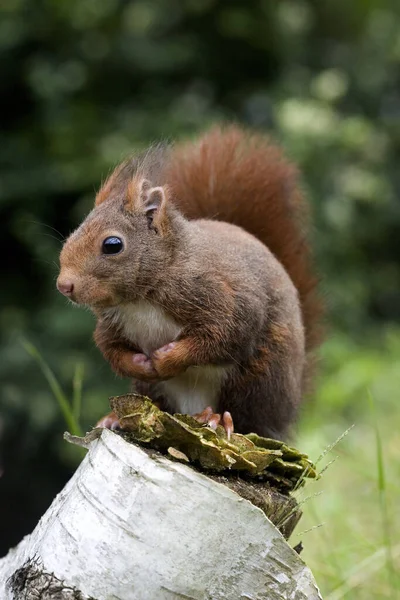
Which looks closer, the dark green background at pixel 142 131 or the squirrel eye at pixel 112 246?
the squirrel eye at pixel 112 246

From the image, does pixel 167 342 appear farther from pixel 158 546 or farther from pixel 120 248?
pixel 158 546

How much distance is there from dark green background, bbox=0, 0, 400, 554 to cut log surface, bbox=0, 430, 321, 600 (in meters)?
2.17

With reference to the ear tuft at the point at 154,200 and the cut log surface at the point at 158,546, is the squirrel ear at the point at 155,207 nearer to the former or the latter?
the ear tuft at the point at 154,200

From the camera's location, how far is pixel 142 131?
3.88 metres

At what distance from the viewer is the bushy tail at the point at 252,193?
5.77ft

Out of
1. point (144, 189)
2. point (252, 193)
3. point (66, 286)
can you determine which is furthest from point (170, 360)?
point (252, 193)

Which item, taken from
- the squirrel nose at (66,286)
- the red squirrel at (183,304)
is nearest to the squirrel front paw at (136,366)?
the red squirrel at (183,304)

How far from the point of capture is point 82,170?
375 cm

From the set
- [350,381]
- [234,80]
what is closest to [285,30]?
[234,80]

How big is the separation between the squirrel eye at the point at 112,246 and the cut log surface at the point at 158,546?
379 millimetres

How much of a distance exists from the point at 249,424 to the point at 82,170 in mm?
2409

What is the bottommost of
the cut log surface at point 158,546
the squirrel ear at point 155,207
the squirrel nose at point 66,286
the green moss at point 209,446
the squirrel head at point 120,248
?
the cut log surface at point 158,546

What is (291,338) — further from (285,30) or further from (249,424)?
(285,30)

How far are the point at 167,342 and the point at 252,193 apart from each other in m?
0.50
